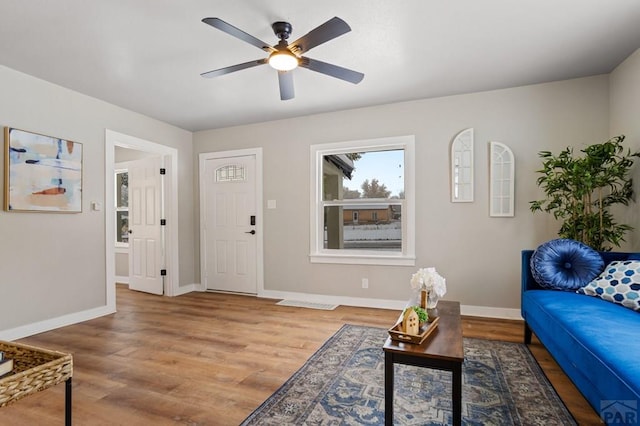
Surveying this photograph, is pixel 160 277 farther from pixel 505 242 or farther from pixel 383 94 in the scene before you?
pixel 505 242

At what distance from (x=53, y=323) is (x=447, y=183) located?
4.44 meters

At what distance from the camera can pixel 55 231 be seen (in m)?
3.45

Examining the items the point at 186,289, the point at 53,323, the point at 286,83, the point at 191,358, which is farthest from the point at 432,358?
the point at 186,289

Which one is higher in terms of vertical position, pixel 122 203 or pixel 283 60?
pixel 283 60

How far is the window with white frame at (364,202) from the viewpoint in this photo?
406 cm

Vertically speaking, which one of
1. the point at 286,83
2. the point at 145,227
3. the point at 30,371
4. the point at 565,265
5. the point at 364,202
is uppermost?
the point at 286,83

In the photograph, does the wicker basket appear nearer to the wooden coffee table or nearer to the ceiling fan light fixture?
the wooden coffee table

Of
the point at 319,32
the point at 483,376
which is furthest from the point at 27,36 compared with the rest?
the point at 483,376

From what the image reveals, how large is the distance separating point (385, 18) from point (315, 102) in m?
1.74

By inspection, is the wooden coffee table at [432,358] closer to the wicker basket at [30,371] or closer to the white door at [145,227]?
the wicker basket at [30,371]

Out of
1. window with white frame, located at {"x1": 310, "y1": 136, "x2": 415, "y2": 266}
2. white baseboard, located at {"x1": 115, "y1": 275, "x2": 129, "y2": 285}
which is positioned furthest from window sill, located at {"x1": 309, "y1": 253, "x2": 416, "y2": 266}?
white baseboard, located at {"x1": 115, "y1": 275, "x2": 129, "y2": 285}

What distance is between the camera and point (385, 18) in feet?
7.73

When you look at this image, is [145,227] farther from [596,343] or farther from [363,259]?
[596,343]

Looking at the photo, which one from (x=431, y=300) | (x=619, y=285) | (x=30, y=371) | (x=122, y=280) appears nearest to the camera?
(x=30, y=371)
